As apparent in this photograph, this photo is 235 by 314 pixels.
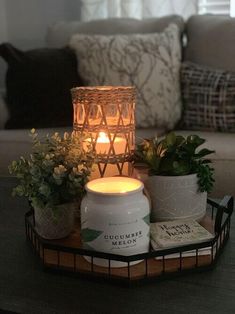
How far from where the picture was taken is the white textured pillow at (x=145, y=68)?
210cm

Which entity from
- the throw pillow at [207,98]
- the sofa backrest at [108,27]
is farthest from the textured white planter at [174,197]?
the sofa backrest at [108,27]

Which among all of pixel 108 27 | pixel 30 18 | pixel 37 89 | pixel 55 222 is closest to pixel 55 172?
pixel 55 222

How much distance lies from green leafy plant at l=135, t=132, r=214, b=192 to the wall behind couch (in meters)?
2.06

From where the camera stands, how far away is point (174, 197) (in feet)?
3.08

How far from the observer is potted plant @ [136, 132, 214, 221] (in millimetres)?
933

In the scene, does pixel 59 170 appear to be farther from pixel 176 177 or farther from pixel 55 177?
pixel 176 177

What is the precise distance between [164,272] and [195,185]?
0.20 metres

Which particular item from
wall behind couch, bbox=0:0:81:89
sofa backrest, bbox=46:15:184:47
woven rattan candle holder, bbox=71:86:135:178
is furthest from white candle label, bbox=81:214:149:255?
wall behind couch, bbox=0:0:81:89

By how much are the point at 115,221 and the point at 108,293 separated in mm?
112

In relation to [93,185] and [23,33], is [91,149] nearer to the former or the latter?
[93,185]

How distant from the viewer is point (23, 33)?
115 inches

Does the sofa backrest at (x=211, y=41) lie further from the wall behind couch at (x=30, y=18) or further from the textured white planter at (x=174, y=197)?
the textured white planter at (x=174, y=197)

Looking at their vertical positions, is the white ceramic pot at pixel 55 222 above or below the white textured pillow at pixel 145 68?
below

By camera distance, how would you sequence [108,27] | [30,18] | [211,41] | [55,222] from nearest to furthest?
[55,222] → [211,41] → [108,27] → [30,18]
